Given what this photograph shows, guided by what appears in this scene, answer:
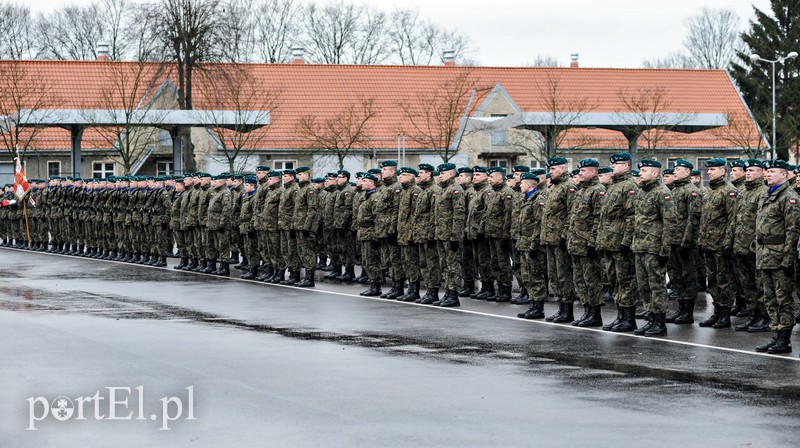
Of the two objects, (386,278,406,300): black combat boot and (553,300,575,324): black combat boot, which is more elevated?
(386,278,406,300): black combat boot

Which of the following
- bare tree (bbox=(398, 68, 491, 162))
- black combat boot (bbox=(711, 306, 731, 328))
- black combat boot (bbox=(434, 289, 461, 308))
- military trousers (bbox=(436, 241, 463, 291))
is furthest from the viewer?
bare tree (bbox=(398, 68, 491, 162))

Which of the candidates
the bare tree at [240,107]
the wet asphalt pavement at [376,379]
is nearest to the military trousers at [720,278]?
the wet asphalt pavement at [376,379]

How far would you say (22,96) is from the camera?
48281mm

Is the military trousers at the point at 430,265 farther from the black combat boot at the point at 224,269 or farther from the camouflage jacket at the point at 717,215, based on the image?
the black combat boot at the point at 224,269

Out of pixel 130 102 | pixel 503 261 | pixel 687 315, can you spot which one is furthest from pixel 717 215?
pixel 130 102

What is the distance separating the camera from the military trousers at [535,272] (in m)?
15.8

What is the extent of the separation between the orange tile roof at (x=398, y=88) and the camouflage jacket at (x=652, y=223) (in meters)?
38.2

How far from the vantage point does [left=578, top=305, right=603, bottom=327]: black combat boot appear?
48.5 feet

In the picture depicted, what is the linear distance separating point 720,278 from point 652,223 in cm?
174

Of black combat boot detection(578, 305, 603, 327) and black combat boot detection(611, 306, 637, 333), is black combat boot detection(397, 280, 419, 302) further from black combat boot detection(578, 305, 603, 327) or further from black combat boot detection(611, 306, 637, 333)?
black combat boot detection(611, 306, 637, 333)

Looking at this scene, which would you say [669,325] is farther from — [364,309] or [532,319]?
[364,309]

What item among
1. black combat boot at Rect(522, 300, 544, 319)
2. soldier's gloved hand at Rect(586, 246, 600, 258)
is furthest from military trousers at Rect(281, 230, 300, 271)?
soldier's gloved hand at Rect(586, 246, 600, 258)

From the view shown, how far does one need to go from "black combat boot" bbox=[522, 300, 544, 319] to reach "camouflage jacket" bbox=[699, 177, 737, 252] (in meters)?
2.15

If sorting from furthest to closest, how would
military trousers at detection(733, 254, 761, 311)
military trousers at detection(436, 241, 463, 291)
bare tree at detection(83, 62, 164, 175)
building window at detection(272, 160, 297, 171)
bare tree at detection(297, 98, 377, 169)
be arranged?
1. building window at detection(272, 160, 297, 171)
2. bare tree at detection(297, 98, 377, 169)
3. bare tree at detection(83, 62, 164, 175)
4. military trousers at detection(436, 241, 463, 291)
5. military trousers at detection(733, 254, 761, 311)
